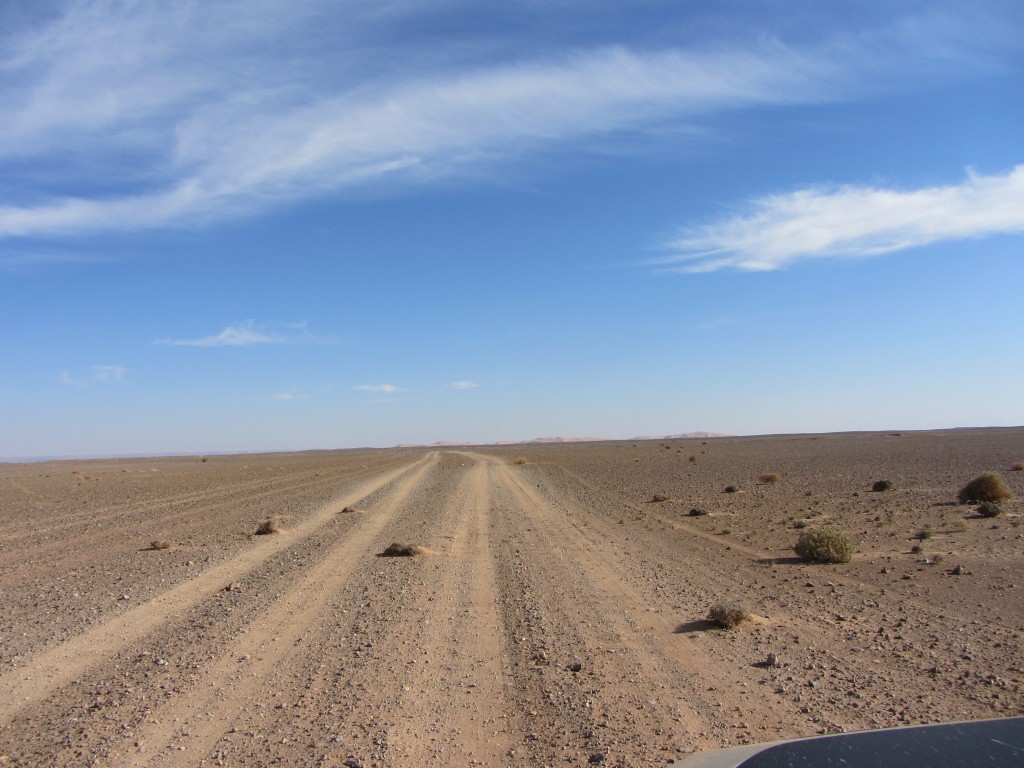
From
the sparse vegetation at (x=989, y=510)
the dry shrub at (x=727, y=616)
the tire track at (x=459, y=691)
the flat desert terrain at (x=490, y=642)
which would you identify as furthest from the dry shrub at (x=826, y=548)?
the sparse vegetation at (x=989, y=510)

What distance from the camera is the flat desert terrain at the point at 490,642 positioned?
5641 mm

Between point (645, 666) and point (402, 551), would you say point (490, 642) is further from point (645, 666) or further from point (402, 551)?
point (402, 551)

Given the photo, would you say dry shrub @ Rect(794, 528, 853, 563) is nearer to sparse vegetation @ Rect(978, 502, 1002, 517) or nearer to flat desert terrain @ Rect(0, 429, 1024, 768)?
flat desert terrain @ Rect(0, 429, 1024, 768)

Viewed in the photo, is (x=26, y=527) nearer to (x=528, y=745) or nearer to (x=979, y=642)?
(x=528, y=745)

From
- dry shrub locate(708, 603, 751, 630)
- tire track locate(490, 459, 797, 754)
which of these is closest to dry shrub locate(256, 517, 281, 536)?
tire track locate(490, 459, 797, 754)

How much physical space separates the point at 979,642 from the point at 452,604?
20.5ft

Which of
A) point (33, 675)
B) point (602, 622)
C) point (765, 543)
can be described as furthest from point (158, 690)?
point (765, 543)

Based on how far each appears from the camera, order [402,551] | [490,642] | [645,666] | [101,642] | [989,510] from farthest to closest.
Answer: [989,510]
[402,551]
[101,642]
[490,642]
[645,666]

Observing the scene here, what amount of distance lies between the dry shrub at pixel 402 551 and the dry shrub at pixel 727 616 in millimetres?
7033

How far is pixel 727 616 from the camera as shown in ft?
28.2

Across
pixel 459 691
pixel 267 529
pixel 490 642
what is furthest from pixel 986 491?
pixel 459 691

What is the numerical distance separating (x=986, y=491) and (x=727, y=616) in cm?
1652

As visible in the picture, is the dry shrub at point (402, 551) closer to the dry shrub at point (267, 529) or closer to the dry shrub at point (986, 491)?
the dry shrub at point (267, 529)

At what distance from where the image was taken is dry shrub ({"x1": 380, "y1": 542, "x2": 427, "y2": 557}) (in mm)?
14375
